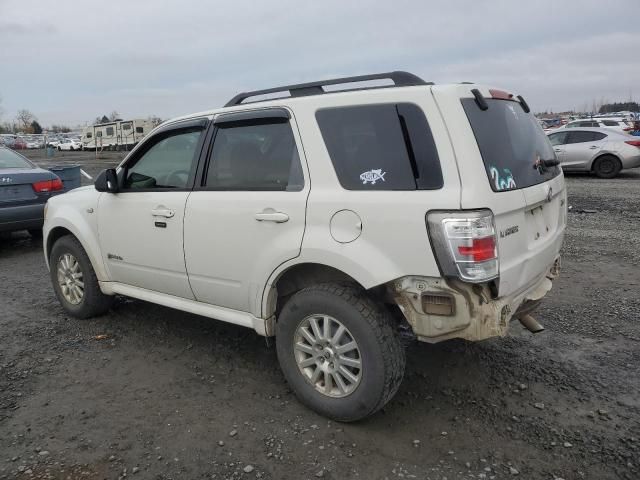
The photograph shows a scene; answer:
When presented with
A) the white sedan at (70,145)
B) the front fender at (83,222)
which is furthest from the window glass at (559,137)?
the white sedan at (70,145)

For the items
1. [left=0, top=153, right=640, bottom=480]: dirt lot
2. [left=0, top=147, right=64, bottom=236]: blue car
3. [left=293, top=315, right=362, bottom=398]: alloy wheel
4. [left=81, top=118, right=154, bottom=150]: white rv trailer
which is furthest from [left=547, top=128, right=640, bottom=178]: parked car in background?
[left=81, top=118, right=154, bottom=150]: white rv trailer

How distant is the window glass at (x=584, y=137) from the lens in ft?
48.7

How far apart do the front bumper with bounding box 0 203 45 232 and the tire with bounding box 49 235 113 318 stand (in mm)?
3079

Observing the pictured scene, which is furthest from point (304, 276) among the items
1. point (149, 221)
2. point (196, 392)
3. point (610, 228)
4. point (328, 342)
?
point (610, 228)

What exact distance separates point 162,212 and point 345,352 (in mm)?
1764

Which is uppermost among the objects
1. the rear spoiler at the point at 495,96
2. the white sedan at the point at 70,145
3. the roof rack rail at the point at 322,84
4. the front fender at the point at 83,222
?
the white sedan at the point at 70,145

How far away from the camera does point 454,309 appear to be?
2750 mm

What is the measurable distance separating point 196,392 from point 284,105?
1999mm

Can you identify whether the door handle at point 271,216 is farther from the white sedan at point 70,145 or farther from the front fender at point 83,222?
the white sedan at point 70,145

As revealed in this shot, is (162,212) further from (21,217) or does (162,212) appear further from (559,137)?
(559,137)

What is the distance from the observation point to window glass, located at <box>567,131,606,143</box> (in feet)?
48.7

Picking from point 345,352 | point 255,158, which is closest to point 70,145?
point 255,158

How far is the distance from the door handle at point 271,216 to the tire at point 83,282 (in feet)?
7.44

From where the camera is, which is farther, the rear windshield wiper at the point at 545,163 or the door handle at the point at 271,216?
the rear windshield wiper at the point at 545,163
